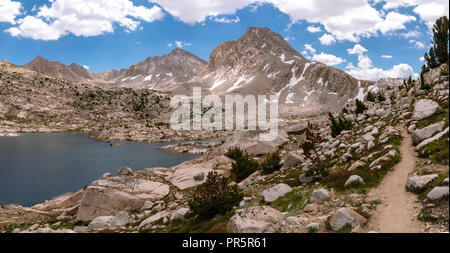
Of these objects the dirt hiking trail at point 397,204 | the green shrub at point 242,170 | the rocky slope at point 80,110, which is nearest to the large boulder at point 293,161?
the green shrub at point 242,170

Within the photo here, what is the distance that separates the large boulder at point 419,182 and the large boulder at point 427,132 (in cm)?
452

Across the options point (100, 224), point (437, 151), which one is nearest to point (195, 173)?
point (100, 224)

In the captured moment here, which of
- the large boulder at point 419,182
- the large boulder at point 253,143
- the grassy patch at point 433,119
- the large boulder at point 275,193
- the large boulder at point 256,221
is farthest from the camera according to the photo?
the large boulder at point 253,143

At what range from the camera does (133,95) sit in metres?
171

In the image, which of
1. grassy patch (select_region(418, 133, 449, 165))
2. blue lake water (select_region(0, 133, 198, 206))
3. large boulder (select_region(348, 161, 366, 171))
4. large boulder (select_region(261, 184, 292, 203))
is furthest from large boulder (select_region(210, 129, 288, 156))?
grassy patch (select_region(418, 133, 449, 165))

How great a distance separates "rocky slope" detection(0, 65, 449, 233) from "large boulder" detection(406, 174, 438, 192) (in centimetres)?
3

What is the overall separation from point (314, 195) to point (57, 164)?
2321 inches

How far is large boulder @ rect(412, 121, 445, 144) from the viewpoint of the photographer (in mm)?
13602

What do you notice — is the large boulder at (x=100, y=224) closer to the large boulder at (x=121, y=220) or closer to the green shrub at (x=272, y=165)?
the large boulder at (x=121, y=220)

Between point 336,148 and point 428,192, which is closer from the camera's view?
point 428,192

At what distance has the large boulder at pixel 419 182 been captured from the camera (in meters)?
10.3
